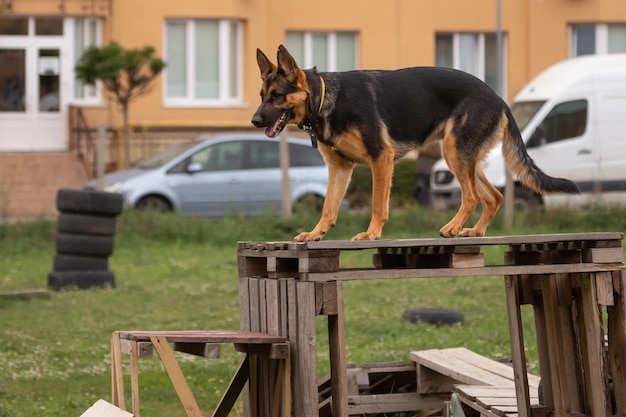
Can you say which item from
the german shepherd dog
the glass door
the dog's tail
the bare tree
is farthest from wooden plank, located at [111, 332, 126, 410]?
the glass door

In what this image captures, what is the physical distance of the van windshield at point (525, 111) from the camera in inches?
931

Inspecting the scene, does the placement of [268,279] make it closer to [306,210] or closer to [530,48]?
[306,210]

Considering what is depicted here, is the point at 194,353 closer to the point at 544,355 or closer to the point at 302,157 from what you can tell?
the point at 544,355

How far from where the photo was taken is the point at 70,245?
16.2 meters

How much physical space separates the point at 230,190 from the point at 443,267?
16689mm

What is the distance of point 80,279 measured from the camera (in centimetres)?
1611

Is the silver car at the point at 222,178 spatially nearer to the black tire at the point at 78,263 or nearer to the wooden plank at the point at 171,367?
the black tire at the point at 78,263

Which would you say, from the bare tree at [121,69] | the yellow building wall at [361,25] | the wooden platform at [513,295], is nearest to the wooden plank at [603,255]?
the wooden platform at [513,295]

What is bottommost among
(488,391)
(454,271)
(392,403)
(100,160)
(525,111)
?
(392,403)

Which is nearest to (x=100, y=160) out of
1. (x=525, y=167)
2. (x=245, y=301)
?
(x=245, y=301)

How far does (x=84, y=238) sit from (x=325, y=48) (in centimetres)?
1964

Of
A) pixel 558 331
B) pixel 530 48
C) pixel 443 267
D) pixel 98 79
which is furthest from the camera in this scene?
pixel 530 48

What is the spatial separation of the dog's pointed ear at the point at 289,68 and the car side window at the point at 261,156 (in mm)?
16845

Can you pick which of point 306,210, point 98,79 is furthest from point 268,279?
point 98,79
